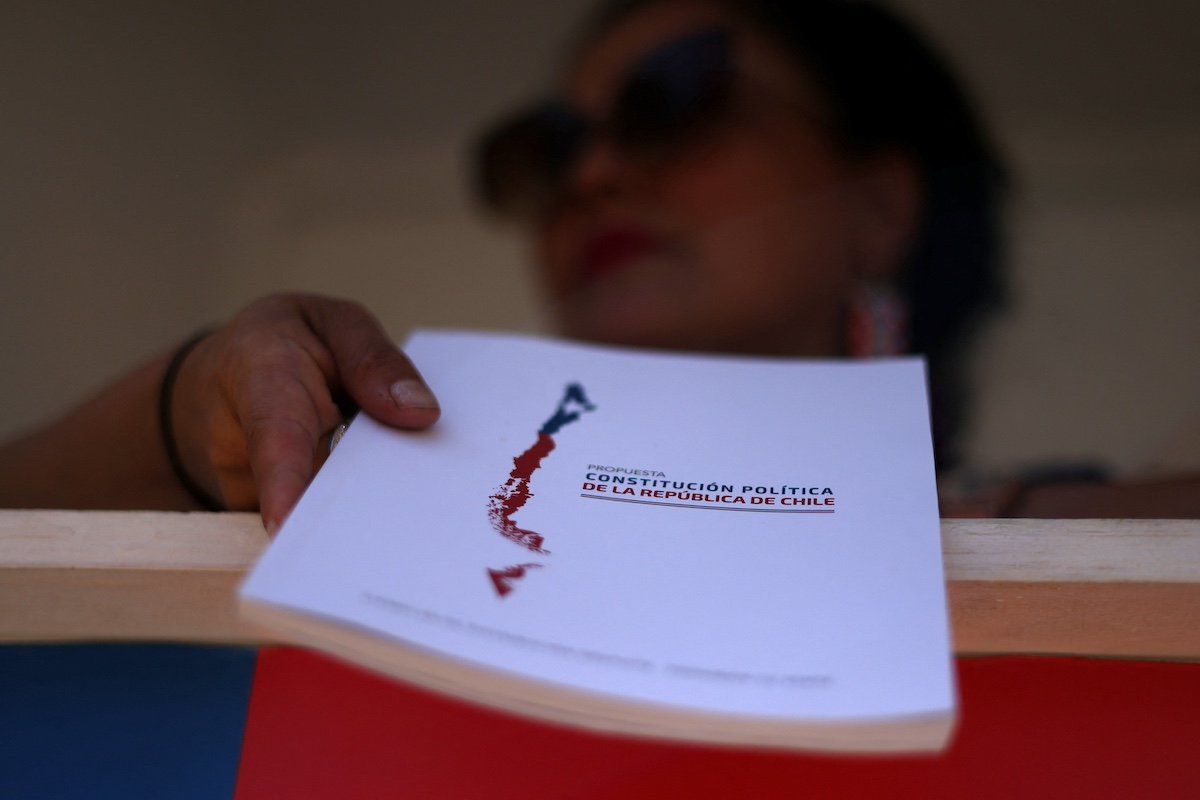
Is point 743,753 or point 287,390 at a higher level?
point 287,390

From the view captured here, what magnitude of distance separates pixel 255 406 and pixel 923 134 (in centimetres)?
113

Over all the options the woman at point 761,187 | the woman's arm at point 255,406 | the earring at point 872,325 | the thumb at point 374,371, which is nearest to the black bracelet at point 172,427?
the woman's arm at point 255,406

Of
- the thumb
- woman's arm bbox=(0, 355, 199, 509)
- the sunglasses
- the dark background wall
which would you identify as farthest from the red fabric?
the dark background wall

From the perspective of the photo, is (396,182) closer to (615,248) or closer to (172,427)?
(615,248)

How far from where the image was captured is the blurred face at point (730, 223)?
1.16 m

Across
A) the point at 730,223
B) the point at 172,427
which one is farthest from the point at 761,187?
the point at 172,427

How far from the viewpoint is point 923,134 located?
1.34 meters

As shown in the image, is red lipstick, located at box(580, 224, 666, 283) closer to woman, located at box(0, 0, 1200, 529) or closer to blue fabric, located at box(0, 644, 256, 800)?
woman, located at box(0, 0, 1200, 529)

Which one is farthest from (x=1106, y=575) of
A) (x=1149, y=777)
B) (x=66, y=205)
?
(x=66, y=205)

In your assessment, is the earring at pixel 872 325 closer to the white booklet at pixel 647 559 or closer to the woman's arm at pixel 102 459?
the white booklet at pixel 647 559

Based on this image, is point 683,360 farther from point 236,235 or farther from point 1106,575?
point 236,235

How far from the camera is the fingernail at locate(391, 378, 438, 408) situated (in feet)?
1.58

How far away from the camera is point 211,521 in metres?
0.46

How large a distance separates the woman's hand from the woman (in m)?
0.59
